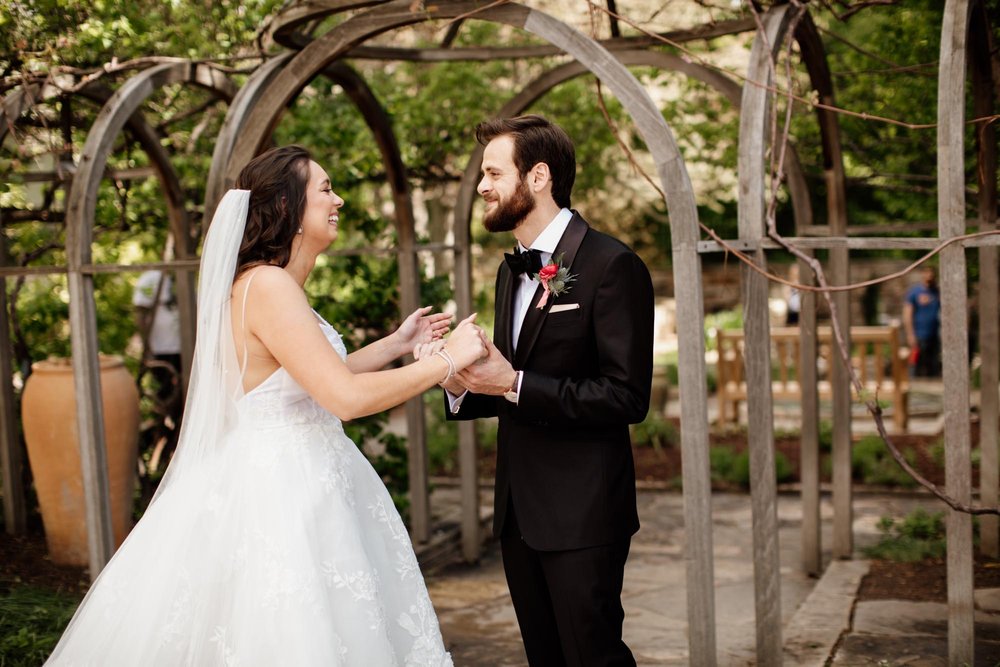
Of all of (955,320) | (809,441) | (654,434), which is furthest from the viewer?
(654,434)

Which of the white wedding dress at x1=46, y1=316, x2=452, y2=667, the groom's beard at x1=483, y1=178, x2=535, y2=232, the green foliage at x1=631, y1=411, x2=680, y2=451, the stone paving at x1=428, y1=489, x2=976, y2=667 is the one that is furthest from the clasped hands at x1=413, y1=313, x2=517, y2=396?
the green foliage at x1=631, y1=411, x2=680, y2=451

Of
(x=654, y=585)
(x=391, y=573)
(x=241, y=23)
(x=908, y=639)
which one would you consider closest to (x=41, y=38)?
(x=241, y=23)

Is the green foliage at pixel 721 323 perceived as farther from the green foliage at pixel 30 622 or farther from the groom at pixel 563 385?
the groom at pixel 563 385

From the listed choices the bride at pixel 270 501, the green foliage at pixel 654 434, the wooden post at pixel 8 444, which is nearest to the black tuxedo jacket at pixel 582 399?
the bride at pixel 270 501

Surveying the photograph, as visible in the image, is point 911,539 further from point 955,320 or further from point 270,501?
point 270,501

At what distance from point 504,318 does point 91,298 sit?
238 centimetres

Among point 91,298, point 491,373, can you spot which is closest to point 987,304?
point 491,373

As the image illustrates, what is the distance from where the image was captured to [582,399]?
9.07 ft

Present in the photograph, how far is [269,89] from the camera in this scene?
14.0 ft

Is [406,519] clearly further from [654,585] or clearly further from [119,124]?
[119,124]

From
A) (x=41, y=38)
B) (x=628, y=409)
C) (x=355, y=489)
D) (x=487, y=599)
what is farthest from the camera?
(x=487, y=599)

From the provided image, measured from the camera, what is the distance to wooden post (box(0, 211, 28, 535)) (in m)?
6.00

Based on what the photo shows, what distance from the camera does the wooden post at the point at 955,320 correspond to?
11.2 feet

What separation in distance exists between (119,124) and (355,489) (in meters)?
2.44
